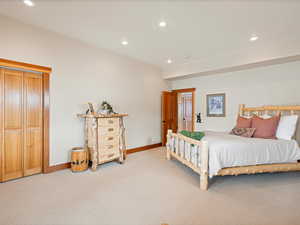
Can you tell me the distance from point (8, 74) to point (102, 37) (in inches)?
72.5

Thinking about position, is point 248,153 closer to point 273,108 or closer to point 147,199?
point 273,108

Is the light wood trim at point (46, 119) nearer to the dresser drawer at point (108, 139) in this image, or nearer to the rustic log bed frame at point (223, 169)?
the dresser drawer at point (108, 139)

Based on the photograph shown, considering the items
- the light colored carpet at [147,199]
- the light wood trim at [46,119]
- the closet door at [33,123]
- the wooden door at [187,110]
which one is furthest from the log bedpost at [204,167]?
the wooden door at [187,110]

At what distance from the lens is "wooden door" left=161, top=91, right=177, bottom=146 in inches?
224

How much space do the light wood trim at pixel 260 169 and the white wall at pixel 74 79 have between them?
280 centimetres

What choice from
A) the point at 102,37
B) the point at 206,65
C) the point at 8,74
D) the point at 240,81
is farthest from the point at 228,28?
the point at 8,74

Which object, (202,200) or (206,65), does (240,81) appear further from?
(202,200)

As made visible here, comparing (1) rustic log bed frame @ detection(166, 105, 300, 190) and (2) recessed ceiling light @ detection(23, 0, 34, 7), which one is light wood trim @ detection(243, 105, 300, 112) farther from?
(2) recessed ceiling light @ detection(23, 0, 34, 7)

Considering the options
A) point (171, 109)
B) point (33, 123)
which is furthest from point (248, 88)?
point (33, 123)

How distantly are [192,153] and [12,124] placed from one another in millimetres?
3317

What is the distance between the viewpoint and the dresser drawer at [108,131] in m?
3.51

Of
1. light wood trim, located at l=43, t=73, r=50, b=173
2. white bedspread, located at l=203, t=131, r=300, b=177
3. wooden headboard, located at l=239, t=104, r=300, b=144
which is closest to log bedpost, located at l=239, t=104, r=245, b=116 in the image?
wooden headboard, located at l=239, t=104, r=300, b=144

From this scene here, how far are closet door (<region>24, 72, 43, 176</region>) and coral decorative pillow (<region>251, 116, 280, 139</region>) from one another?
14.9 ft

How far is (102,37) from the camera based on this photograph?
3400mm
